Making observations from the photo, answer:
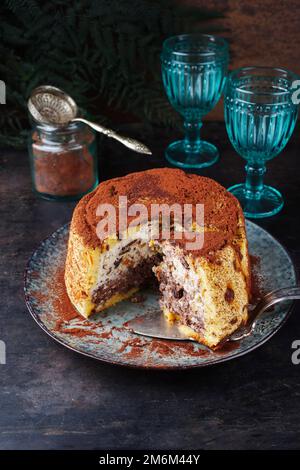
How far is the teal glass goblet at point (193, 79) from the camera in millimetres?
2283

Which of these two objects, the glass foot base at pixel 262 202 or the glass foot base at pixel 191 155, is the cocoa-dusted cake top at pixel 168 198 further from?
the glass foot base at pixel 191 155

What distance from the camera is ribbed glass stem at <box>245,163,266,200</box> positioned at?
2195 millimetres

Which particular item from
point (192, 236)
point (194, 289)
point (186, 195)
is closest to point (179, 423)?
point (194, 289)

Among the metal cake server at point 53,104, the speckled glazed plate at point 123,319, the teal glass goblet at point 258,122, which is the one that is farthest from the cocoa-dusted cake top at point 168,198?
the metal cake server at point 53,104

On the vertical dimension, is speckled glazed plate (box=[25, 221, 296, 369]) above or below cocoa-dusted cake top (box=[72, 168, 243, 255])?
below

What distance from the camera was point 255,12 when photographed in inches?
95.7

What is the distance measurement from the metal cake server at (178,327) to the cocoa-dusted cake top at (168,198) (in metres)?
0.17

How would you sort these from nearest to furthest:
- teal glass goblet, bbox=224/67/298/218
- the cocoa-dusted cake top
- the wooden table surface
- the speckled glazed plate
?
1. the wooden table surface
2. the speckled glazed plate
3. the cocoa-dusted cake top
4. teal glass goblet, bbox=224/67/298/218

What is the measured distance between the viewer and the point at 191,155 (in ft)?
7.98

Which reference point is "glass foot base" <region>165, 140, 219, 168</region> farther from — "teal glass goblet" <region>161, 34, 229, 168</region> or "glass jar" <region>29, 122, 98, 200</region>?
"glass jar" <region>29, 122, 98, 200</region>

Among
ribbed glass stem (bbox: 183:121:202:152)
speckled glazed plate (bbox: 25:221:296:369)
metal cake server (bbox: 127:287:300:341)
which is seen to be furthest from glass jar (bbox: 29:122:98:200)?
metal cake server (bbox: 127:287:300:341)

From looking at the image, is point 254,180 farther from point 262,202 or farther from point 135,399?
point 135,399

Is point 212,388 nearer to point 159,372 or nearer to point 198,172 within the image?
point 159,372

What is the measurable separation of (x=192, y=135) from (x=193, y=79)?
23cm
